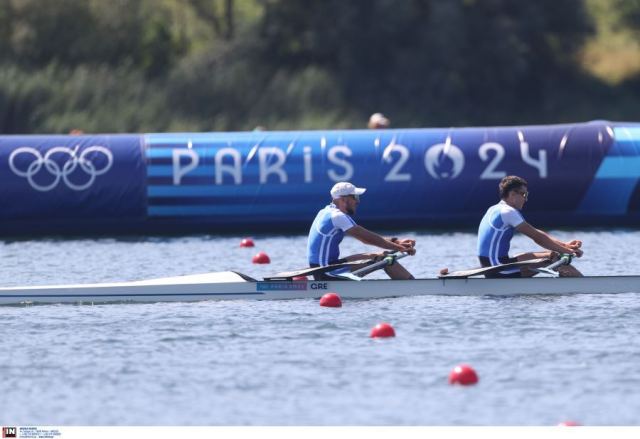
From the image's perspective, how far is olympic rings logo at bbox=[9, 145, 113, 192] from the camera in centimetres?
2367

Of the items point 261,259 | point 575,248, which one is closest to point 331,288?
point 575,248

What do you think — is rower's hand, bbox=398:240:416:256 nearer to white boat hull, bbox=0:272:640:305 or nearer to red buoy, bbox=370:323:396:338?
white boat hull, bbox=0:272:640:305

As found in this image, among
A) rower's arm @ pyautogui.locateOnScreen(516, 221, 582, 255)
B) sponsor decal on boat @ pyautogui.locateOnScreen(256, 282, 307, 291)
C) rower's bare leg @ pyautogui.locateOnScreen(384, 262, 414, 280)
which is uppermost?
rower's arm @ pyautogui.locateOnScreen(516, 221, 582, 255)

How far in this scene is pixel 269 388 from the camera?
1205cm

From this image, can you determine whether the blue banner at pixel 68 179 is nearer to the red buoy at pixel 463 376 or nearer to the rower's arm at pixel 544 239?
the rower's arm at pixel 544 239

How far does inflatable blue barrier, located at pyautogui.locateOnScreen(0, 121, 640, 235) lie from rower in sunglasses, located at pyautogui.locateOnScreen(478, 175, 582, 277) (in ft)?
23.3

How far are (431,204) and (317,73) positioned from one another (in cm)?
2302

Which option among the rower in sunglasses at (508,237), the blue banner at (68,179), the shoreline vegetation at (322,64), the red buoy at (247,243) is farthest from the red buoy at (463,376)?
the shoreline vegetation at (322,64)

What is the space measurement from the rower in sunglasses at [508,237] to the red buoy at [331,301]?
6.24 ft

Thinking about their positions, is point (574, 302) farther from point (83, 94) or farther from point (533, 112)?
point (533, 112)

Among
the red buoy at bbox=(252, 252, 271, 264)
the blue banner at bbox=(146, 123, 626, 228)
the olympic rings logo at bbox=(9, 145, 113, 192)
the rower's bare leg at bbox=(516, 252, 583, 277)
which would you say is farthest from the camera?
the blue banner at bbox=(146, 123, 626, 228)

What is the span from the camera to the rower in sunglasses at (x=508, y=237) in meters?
16.5
